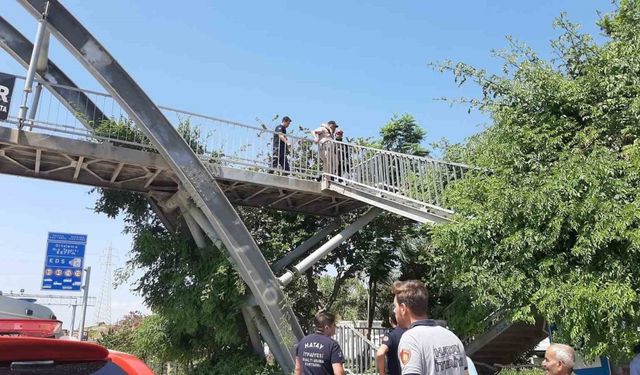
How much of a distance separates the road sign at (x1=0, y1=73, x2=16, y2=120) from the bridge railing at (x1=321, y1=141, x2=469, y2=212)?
6.00 m

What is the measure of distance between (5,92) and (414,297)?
841 centimetres

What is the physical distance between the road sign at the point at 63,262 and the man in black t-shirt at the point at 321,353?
7.82m

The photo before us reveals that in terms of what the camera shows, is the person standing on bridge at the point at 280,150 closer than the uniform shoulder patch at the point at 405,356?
No

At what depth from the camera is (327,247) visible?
1127 cm

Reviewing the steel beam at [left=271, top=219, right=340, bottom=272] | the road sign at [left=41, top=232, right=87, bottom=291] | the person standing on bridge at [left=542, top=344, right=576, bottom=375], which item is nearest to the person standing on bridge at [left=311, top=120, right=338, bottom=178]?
the steel beam at [left=271, top=219, right=340, bottom=272]

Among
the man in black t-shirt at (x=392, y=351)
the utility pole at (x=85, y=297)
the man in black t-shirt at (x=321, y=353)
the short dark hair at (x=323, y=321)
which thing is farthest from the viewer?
the utility pole at (x=85, y=297)

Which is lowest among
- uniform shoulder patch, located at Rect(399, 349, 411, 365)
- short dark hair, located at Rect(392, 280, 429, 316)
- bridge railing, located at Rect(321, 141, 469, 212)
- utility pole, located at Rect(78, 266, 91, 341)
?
uniform shoulder patch, located at Rect(399, 349, 411, 365)

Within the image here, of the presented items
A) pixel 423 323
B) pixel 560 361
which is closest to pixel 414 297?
pixel 423 323

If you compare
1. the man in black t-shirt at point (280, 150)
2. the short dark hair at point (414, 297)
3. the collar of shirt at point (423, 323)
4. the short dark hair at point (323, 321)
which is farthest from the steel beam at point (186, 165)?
the collar of shirt at point (423, 323)

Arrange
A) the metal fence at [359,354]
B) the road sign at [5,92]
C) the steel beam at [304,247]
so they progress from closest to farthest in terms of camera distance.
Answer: the road sign at [5,92]
the metal fence at [359,354]
the steel beam at [304,247]

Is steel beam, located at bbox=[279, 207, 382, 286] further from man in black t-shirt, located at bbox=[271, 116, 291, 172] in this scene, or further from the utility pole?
the utility pole

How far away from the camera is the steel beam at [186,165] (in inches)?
361

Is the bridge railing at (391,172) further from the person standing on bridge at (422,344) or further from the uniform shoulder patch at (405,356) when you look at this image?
the uniform shoulder patch at (405,356)

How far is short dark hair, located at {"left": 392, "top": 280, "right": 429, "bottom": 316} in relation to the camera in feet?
11.2
